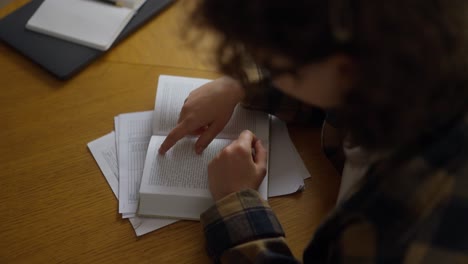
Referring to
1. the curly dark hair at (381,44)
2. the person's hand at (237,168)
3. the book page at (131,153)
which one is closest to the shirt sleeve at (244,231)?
the person's hand at (237,168)

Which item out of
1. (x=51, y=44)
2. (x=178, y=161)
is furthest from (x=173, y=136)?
(x=51, y=44)

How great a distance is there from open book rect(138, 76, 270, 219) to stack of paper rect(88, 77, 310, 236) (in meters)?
0.01

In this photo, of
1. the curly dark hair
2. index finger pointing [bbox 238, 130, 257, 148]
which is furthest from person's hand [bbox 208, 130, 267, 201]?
the curly dark hair

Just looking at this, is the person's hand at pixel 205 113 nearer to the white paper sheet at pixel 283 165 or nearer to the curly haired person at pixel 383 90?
the white paper sheet at pixel 283 165

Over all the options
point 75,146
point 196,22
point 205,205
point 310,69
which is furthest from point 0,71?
point 310,69

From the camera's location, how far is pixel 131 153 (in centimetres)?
94

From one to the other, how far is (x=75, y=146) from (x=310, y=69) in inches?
20.8

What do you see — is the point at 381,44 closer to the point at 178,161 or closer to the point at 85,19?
the point at 178,161

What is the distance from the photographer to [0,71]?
3.46ft

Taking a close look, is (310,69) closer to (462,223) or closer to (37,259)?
(462,223)

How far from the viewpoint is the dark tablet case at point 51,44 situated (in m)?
1.05

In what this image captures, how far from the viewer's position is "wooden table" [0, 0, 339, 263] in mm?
826

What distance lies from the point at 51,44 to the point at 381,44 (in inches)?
30.3

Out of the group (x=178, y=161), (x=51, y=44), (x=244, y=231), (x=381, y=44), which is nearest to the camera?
(x=381, y=44)
